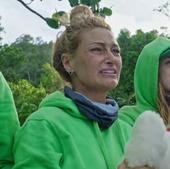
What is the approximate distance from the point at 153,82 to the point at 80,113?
606mm

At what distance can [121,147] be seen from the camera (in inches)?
97.0

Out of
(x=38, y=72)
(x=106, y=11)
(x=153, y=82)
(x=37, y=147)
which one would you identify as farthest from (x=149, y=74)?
(x=38, y=72)

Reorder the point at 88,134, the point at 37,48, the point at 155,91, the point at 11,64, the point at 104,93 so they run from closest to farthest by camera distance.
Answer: the point at 88,134 < the point at 104,93 < the point at 155,91 < the point at 11,64 < the point at 37,48

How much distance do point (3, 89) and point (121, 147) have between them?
56 centimetres

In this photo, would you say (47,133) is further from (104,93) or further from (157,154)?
(157,154)

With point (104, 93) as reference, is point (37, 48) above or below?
below

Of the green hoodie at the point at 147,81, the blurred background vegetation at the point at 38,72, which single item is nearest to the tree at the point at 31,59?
the blurred background vegetation at the point at 38,72

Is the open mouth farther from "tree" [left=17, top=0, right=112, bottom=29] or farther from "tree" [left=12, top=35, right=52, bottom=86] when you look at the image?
"tree" [left=12, top=35, right=52, bottom=86]

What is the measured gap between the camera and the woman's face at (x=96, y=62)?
8.10 feet

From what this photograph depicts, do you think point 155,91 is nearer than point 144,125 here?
No

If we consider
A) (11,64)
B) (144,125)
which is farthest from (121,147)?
(11,64)

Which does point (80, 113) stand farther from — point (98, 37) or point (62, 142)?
point (98, 37)

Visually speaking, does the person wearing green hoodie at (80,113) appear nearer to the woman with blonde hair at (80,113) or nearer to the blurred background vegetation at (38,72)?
the woman with blonde hair at (80,113)

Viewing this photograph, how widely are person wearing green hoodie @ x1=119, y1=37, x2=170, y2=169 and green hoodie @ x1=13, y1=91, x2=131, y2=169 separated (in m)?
0.49
